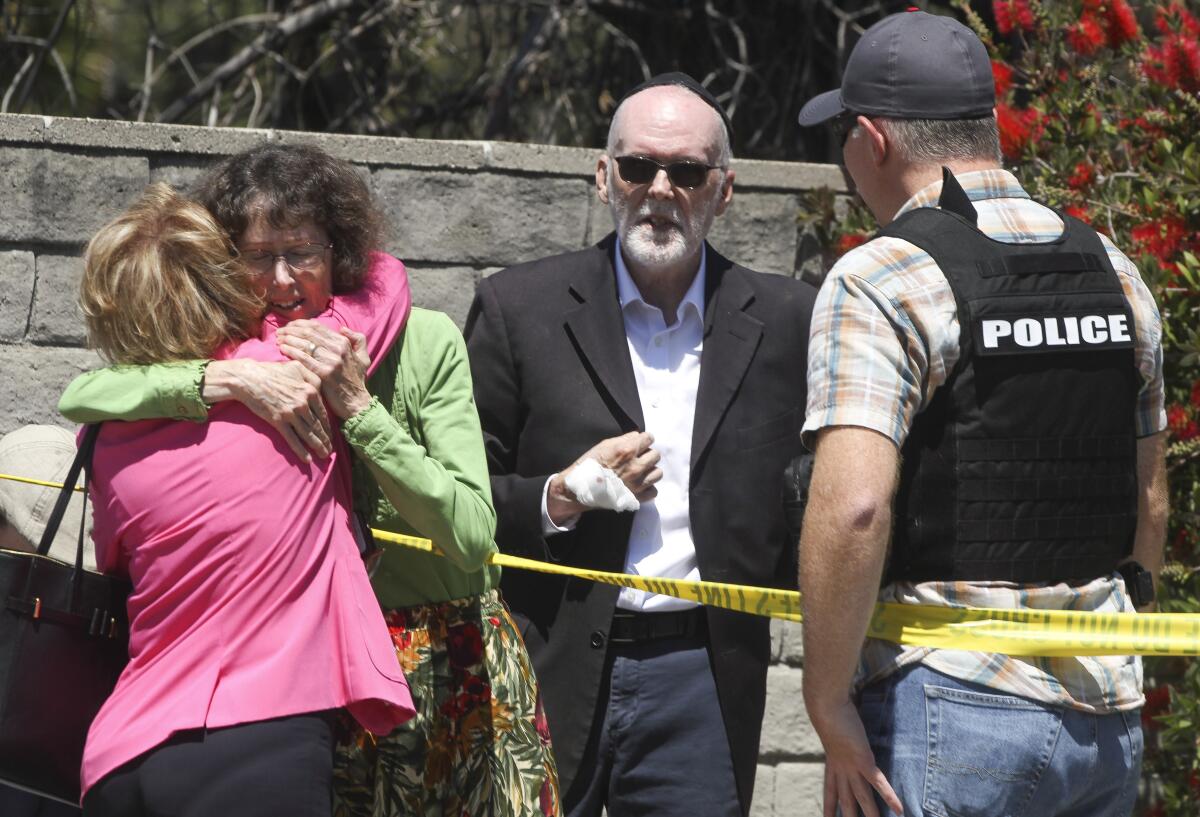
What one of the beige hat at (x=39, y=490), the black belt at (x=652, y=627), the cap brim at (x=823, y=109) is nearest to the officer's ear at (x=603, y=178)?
the cap brim at (x=823, y=109)

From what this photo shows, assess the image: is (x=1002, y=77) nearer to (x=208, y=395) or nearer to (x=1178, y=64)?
(x=1178, y=64)

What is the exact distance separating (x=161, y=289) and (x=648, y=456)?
106 centimetres

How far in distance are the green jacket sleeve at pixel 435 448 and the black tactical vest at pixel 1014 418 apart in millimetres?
773

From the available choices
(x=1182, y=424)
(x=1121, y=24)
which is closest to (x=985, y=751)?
(x=1182, y=424)

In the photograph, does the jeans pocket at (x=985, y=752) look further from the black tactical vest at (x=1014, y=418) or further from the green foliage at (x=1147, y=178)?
the green foliage at (x=1147, y=178)

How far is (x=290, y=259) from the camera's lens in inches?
107

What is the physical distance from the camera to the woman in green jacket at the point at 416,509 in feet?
8.53

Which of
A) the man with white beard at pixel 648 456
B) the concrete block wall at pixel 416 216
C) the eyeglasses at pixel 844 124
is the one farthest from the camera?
the concrete block wall at pixel 416 216

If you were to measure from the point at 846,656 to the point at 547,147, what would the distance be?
2.24 m

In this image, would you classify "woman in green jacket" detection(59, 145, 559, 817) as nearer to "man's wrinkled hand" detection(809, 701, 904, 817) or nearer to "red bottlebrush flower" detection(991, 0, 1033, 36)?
"man's wrinkled hand" detection(809, 701, 904, 817)

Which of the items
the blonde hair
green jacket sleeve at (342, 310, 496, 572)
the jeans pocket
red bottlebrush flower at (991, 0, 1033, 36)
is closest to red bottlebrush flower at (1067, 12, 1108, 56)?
red bottlebrush flower at (991, 0, 1033, 36)

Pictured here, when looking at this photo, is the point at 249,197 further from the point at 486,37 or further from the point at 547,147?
the point at 486,37

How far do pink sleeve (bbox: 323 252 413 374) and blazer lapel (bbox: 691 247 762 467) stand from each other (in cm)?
73

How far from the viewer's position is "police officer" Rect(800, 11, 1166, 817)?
2.38 metres
